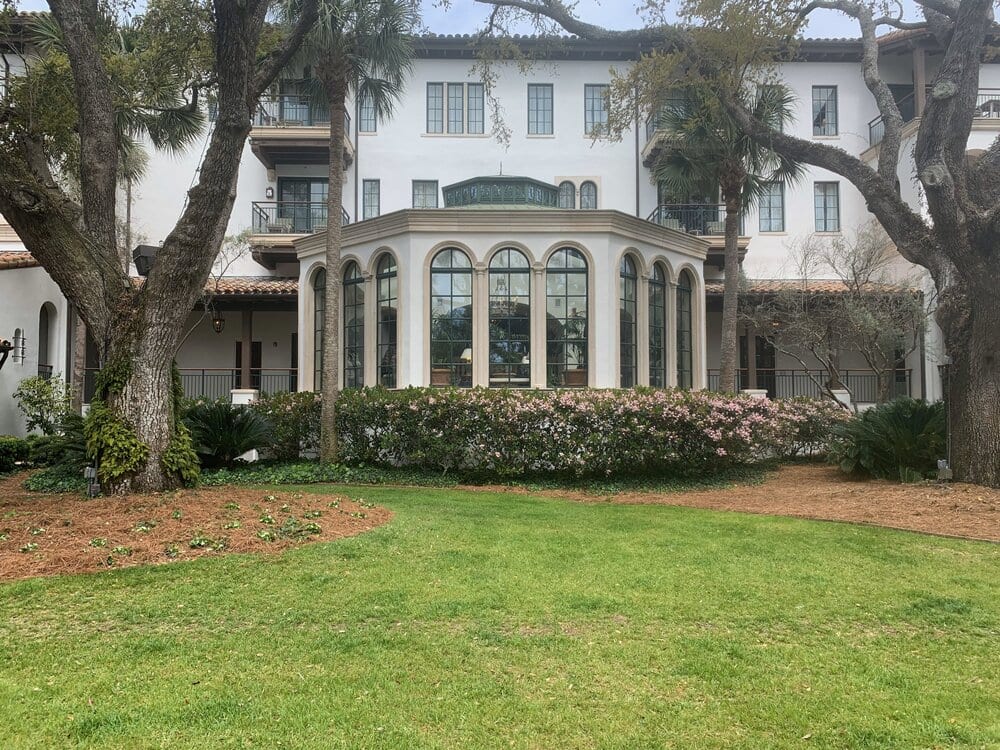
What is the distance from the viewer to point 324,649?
3.82 meters

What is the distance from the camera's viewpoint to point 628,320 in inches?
557

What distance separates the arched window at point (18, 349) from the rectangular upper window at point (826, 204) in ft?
79.9

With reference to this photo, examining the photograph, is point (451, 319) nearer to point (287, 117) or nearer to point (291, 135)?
point (291, 135)

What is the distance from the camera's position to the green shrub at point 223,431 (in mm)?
12406

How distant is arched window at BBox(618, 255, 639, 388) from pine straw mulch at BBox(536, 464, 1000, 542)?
11.7 feet

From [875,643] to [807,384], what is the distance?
743 inches

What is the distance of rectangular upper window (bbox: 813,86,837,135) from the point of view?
74.6 ft

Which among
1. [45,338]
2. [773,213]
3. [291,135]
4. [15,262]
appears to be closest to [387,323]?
[15,262]

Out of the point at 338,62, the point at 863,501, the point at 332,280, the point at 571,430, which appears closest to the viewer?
the point at 863,501

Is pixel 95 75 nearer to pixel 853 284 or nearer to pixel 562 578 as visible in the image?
pixel 562 578

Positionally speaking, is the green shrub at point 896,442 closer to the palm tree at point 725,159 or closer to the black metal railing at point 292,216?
the palm tree at point 725,159

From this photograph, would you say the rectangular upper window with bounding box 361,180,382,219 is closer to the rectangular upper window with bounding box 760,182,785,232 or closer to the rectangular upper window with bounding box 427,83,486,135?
the rectangular upper window with bounding box 427,83,486,135

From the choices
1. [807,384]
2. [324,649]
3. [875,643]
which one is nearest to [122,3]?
[324,649]

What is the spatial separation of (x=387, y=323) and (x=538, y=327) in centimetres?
333
